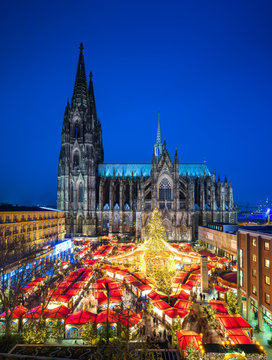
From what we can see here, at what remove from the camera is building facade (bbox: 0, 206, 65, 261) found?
1379 inches

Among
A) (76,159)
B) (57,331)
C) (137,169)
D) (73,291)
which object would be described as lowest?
(57,331)

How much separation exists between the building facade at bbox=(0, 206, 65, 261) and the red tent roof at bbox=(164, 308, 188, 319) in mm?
19122

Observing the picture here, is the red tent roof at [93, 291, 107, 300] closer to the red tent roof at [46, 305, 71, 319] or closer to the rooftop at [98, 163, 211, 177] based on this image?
the red tent roof at [46, 305, 71, 319]

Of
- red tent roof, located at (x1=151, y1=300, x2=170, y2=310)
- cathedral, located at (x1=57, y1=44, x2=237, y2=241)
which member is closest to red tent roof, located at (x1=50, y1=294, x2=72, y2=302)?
red tent roof, located at (x1=151, y1=300, x2=170, y2=310)

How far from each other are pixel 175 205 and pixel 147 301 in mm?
37879

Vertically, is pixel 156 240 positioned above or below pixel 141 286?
above

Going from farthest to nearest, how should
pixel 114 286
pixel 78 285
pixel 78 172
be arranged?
pixel 78 172 → pixel 114 286 → pixel 78 285

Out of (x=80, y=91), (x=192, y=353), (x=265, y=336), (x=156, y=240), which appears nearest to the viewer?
(x=192, y=353)

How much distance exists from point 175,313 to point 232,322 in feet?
16.4

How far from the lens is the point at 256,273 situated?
72.1ft

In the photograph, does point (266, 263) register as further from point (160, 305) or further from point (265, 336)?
point (160, 305)

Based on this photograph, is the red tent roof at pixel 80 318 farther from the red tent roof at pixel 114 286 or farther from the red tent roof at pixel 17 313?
the red tent roof at pixel 114 286

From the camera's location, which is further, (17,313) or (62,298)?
(62,298)

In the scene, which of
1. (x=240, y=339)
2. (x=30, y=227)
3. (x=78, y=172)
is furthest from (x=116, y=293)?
(x=78, y=172)
